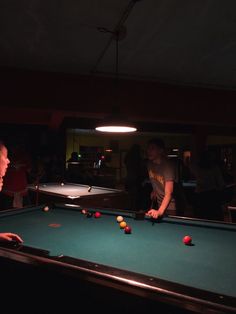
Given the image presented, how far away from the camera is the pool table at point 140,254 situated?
1.24 meters

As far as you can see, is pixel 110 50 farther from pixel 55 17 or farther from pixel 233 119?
pixel 233 119

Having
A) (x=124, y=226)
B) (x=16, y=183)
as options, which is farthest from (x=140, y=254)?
(x=16, y=183)

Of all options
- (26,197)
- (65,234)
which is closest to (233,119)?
(26,197)

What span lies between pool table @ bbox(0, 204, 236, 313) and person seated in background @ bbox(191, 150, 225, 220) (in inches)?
85.9

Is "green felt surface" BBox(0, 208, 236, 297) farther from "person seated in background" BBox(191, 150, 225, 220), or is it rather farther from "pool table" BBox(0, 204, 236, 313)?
"person seated in background" BBox(191, 150, 225, 220)

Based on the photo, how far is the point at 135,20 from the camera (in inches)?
103

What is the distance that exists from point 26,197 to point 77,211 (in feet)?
6.93

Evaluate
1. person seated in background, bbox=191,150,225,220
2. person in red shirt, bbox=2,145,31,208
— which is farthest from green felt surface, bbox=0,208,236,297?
person seated in background, bbox=191,150,225,220

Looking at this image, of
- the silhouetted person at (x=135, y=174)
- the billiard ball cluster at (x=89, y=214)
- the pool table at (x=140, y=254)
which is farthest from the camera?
the silhouetted person at (x=135, y=174)

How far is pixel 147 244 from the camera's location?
76.2 inches

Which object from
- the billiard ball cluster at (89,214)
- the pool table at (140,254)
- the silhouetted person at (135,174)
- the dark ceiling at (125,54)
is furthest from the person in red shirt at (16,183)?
the silhouetted person at (135,174)

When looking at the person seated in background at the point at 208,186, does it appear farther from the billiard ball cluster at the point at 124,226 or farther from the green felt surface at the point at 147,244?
the billiard ball cluster at the point at 124,226

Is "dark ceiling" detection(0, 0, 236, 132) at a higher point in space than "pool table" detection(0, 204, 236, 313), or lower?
higher

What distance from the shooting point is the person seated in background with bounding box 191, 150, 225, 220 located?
4531mm
